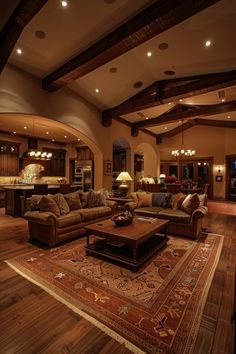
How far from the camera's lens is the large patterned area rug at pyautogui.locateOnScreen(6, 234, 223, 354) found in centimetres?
170

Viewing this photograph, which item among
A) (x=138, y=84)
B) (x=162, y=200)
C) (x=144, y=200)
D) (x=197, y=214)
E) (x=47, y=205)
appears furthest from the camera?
(x=138, y=84)

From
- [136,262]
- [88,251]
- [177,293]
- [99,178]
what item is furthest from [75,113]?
[177,293]

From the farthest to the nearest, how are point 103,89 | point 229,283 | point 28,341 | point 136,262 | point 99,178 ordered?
point 99,178 → point 103,89 → point 136,262 → point 229,283 → point 28,341

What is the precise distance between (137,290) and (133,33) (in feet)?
12.5

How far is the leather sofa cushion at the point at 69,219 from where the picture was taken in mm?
3695

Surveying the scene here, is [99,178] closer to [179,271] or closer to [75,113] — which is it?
[75,113]

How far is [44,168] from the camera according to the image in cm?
1012

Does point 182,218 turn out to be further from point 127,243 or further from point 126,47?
point 126,47

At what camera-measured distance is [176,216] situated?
428 cm

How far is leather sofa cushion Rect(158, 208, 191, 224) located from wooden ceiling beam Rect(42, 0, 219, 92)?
11.4 ft

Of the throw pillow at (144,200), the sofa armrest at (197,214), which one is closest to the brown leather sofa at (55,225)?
the throw pillow at (144,200)

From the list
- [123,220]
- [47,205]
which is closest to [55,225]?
[47,205]

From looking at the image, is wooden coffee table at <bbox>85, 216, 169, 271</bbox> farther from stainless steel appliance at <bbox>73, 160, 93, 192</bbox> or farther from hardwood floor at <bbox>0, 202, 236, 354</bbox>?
stainless steel appliance at <bbox>73, 160, 93, 192</bbox>

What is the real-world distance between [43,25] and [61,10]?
471 millimetres
